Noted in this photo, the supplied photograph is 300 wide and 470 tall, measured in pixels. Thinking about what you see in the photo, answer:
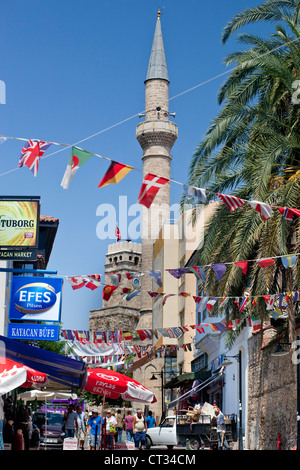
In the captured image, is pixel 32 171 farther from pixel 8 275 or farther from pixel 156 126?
pixel 156 126

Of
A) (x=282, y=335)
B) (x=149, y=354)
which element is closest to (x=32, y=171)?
(x=282, y=335)

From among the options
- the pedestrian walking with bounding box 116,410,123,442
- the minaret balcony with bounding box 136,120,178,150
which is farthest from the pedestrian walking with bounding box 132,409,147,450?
the minaret balcony with bounding box 136,120,178,150

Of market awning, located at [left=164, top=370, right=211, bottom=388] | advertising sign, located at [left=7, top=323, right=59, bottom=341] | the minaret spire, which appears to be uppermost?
the minaret spire

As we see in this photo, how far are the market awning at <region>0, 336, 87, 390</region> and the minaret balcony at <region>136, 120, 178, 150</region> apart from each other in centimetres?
5101

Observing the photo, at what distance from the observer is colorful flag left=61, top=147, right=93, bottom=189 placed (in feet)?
40.2

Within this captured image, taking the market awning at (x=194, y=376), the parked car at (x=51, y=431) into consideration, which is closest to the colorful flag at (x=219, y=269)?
the parked car at (x=51, y=431)

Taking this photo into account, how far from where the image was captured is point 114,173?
41.1 ft

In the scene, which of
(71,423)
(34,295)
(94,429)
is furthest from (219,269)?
(94,429)

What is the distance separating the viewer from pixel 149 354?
89.5ft

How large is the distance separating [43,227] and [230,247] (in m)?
20.0

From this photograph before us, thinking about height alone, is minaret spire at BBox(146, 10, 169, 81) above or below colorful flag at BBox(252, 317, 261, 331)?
above

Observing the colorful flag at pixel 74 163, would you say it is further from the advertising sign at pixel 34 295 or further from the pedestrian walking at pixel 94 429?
the pedestrian walking at pixel 94 429

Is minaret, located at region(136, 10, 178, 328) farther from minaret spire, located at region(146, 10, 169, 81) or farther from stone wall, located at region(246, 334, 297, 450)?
stone wall, located at region(246, 334, 297, 450)

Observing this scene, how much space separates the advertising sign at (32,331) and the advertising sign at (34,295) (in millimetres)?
275
